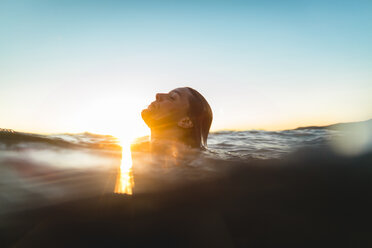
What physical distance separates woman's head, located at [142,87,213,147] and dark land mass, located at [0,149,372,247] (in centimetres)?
241

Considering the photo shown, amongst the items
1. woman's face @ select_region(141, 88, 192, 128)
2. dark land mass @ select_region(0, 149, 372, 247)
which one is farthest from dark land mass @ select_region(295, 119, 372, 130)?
woman's face @ select_region(141, 88, 192, 128)

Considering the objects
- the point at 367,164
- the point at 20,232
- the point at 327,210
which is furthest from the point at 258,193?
the point at 367,164

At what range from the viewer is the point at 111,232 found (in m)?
1.57

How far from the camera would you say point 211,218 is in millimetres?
1844

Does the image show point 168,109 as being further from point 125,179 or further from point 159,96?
point 125,179

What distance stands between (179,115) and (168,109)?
291mm

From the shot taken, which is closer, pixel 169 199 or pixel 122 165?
pixel 169 199

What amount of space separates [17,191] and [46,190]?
0.78ft

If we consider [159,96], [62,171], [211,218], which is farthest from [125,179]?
[159,96]

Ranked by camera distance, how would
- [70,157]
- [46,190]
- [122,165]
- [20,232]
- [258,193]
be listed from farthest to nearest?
1. [70,157]
2. [122,165]
3. [258,193]
4. [46,190]
5. [20,232]

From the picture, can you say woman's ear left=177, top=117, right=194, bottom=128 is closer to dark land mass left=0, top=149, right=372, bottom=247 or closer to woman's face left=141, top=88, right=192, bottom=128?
woman's face left=141, top=88, right=192, bottom=128

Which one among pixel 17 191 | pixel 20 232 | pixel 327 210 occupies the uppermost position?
pixel 17 191

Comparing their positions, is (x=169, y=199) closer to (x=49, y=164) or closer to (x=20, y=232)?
(x=20, y=232)

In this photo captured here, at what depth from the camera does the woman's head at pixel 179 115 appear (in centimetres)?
499
